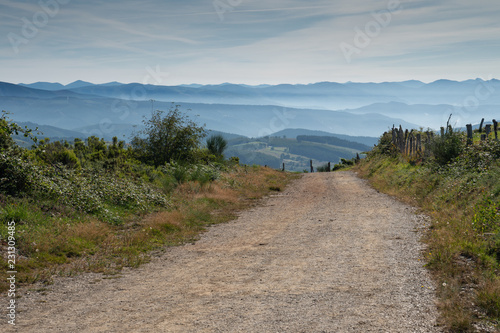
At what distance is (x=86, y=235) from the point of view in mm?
9234

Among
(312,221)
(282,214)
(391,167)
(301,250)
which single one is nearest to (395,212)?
(312,221)

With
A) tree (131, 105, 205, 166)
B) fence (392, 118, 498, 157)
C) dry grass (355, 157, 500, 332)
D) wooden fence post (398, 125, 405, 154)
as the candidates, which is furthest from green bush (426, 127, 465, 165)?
tree (131, 105, 205, 166)

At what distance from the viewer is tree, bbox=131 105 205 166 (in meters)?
21.8

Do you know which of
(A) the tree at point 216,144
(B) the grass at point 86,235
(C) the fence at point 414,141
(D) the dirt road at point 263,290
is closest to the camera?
(D) the dirt road at point 263,290

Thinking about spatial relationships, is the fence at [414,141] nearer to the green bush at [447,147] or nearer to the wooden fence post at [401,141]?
the wooden fence post at [401,141]

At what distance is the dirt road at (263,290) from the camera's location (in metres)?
4.86

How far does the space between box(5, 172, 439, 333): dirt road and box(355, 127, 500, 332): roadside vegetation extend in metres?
A: 0.39

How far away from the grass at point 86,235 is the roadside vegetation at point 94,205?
20mm

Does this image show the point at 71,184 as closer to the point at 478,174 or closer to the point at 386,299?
the point at 386,299

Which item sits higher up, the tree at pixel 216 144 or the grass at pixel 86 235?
the tree at pixel 216 144

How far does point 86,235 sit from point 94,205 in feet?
7.82

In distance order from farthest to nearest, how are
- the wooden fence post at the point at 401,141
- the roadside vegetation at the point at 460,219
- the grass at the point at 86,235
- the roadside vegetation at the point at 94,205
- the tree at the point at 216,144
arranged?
the tree at the point at 216,144 → the wooden fence post at the point at 401,141 → the roadside vegetation at the point at 94,205 → the grass at the point at 86,235 → the roadside vegetation at the point at 460,219

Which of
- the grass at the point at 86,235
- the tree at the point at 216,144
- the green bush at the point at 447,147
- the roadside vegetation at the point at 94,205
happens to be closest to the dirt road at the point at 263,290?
the grass at the point at 86,235

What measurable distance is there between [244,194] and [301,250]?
33.2 feet
